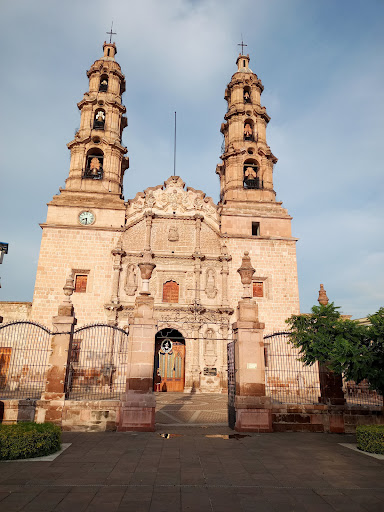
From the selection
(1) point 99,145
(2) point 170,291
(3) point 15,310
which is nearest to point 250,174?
(2) point 170,291

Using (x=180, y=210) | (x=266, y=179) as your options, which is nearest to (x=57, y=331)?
(x=180, y=210)

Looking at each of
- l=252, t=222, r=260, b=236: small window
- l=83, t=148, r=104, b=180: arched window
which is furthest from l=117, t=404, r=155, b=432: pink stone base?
l=83, t=148, r=104, b=180: arched window

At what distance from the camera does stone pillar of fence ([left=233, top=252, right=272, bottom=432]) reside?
9.82 meters

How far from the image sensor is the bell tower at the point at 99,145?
80.1 feet

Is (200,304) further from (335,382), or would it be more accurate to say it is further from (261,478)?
(261,478)

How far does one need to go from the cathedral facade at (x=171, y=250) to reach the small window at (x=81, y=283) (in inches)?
2.5

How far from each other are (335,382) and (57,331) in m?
8.51

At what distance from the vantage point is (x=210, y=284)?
22797 mm

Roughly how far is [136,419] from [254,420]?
331 centimetres

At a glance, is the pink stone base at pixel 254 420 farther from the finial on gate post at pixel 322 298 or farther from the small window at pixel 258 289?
the small window at pixel 258 289

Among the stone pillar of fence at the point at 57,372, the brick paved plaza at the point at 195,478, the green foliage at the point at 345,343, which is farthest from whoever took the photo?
the stone pillar of fence at the point at 57,372

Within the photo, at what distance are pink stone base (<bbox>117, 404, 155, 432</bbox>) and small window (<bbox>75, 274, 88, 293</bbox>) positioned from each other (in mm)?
13305

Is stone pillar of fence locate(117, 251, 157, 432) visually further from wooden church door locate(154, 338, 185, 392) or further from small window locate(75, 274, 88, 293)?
small window locate(75, 274, 88, 293)

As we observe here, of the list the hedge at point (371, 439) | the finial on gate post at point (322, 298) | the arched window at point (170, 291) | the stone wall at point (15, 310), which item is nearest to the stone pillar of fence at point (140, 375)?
the hedge at point (371, 439)
